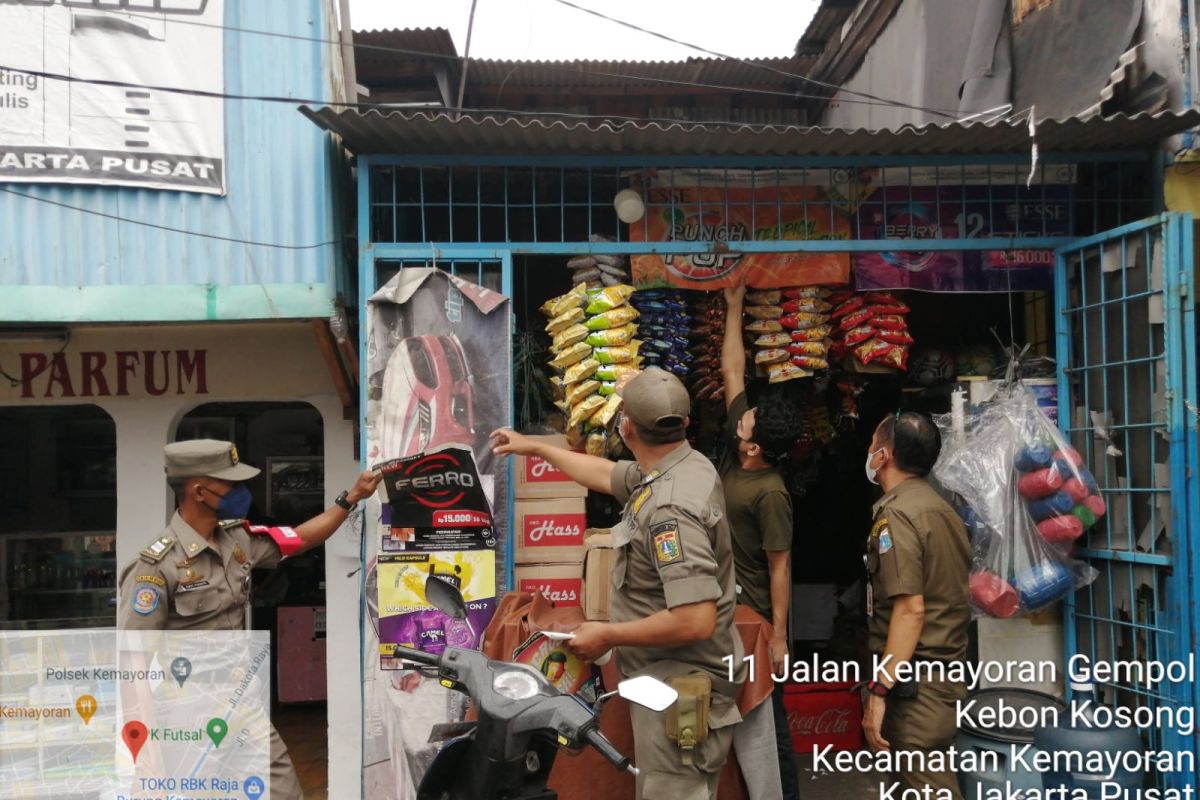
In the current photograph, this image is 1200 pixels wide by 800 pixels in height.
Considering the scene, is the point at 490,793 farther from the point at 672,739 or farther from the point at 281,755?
the point at 281,755

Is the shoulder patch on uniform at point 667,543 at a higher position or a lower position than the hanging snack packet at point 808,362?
lower

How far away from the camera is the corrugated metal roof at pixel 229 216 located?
16.7 ft

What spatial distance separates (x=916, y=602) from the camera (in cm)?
382

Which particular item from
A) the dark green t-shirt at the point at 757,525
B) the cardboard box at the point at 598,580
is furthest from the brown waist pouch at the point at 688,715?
the dark green t-shirt at the point at 757,525

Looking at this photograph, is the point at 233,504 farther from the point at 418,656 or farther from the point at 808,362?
the point at 808,362

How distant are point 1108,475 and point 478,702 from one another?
3649 millimetres

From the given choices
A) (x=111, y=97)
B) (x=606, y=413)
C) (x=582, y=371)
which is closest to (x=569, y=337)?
(x=582, y=371)

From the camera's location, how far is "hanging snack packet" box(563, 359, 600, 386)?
4.89 m

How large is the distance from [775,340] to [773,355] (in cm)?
8

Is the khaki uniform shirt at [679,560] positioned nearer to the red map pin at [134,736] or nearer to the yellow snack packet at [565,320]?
the yellow snack packet at [565,320]

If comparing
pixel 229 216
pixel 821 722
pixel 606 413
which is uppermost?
pixel 229 216

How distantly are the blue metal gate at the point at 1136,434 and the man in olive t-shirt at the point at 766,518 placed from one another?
5.35ft

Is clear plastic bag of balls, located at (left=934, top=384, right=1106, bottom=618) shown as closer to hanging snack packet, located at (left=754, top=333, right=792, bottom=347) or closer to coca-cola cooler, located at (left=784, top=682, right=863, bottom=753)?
hanging snack packet, located at (left=754, top=333, right=792, bottom=347)
